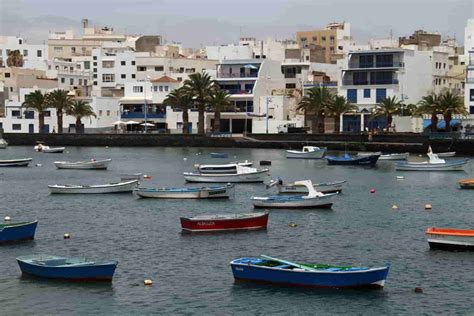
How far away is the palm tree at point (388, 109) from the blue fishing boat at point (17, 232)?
293ft

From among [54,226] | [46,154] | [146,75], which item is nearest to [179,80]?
[146,75]

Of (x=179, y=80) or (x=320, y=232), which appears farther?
(x=179, y=80)

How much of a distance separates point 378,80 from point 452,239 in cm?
9707

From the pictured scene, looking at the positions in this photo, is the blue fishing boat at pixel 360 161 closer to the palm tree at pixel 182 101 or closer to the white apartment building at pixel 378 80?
the white apartment building at pixel 378 80

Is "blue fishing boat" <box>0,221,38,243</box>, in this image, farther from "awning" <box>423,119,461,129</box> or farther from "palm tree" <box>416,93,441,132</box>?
"awning" <box>423,119,461,129</box>

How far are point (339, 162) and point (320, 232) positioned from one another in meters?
54.2

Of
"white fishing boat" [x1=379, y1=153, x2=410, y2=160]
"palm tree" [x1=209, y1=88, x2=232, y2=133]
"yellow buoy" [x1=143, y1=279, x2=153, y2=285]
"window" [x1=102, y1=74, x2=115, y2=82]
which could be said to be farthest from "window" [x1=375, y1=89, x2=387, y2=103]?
"yellow buoy" [x1=143, y1=279, x2=153, y2=285]

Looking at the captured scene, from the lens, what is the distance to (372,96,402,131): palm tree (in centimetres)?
Result: 13675

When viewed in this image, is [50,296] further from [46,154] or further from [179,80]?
[179,80]

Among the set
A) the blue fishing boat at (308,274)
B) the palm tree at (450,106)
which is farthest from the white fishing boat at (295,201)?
the palm tree at (450,106)

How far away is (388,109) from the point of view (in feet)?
449

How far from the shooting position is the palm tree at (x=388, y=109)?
137 metres

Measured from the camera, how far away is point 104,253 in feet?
168

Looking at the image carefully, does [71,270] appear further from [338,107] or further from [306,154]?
[338,107]
